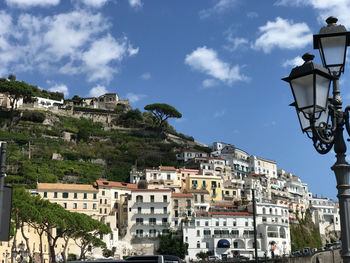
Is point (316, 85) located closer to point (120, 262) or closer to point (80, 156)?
point (120, 262)

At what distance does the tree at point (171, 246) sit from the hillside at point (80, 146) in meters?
21.4

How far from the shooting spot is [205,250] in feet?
249

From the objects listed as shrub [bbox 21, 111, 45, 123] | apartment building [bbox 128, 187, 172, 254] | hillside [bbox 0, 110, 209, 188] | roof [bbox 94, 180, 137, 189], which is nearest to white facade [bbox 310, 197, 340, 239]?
hillside [bbox 0, 110, 209, 188]

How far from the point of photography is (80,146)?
106312mm

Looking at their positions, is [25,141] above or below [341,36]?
above

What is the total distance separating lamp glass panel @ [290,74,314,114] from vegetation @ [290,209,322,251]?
8691 cm

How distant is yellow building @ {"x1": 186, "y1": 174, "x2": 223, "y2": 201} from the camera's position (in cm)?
9094

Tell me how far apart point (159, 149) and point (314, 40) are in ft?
348

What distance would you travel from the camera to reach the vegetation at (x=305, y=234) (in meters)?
93.8

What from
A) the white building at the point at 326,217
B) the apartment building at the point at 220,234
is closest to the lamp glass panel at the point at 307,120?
the apartment building at the point at 220,234

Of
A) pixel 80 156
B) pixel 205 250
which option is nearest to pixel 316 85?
pixel 205 250

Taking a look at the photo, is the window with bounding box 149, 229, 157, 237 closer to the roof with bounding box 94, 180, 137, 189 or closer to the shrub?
the roof with bounding box 94, 180, 137, 189

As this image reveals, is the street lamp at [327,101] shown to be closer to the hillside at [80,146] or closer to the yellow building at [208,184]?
the hillside at [80,146]

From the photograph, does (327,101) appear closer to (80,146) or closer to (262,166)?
(80,146)
